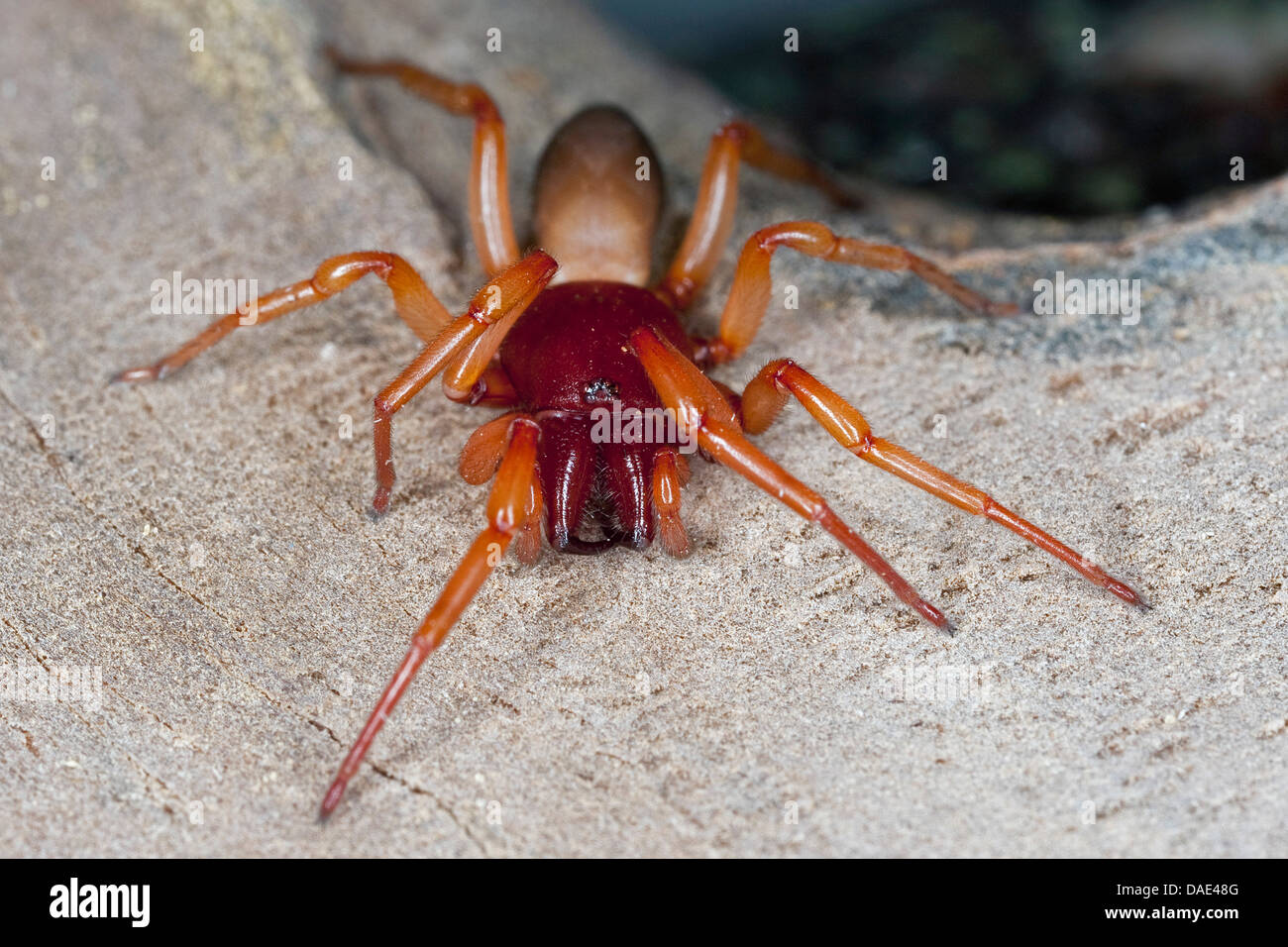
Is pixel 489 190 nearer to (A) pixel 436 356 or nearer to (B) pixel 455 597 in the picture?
(A) pixel 436 356

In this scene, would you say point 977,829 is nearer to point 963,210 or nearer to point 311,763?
point 311,763

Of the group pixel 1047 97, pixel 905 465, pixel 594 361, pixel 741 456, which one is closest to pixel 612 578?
pixel 741 456

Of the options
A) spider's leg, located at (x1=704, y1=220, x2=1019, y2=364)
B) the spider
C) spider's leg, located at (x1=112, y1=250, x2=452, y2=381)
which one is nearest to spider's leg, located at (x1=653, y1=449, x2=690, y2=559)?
the spider

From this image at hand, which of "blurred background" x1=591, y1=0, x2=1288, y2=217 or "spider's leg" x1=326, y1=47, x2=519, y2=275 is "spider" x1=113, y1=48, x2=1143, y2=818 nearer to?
"spider's leg" x1=326, y1=47, x2=519, y2=275

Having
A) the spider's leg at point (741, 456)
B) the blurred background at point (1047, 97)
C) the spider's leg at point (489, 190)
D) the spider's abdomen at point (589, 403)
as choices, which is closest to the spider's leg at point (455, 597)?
the spider's abdomen at point (589, 403)

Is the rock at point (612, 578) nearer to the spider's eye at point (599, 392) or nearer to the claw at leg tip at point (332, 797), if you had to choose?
the claw at leg tip at point (332, 797)
